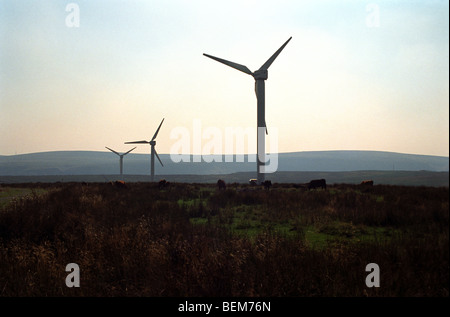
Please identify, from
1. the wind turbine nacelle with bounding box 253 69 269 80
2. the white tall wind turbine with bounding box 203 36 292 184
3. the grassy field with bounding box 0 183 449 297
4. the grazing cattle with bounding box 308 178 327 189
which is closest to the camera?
the grassy field with bounding box 0 183 449 297

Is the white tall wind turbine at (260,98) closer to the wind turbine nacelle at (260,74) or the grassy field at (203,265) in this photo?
the wind turbine nacelle at (260,74)

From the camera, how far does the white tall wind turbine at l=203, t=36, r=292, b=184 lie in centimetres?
2916

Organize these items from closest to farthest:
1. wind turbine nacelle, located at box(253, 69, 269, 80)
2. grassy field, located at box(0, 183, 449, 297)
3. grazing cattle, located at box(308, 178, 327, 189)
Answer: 1. grassy field, located at box(0, 183, 449, 297)
2. grazing cattle, located at box(308, 178, 327, 189)
3. wind turbine nacelle, located at box(253, 69, 269, 80)

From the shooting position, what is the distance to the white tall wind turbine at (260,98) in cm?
2916

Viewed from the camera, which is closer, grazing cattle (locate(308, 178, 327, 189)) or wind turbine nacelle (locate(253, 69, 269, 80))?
grazing cattle (locate(308, 178, 327, 189))

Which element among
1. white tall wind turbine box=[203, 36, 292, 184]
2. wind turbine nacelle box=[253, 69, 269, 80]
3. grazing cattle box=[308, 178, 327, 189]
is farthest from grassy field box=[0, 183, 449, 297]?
wind turbine nacelle box=[253, 69, 269, 80]

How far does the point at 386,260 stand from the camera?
19.1 ft

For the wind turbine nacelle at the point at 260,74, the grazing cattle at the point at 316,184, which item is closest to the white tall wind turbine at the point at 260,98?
the wind turbine nacelle at the point at 260,74

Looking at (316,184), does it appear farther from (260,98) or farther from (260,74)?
(260,74)

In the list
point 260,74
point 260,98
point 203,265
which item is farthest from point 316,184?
point 203,265

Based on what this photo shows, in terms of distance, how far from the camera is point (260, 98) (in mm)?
31406

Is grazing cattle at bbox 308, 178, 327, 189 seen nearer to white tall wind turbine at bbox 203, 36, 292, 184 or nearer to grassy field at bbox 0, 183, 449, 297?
white tall wind turbine at bbox 203, 36, 292, 184
